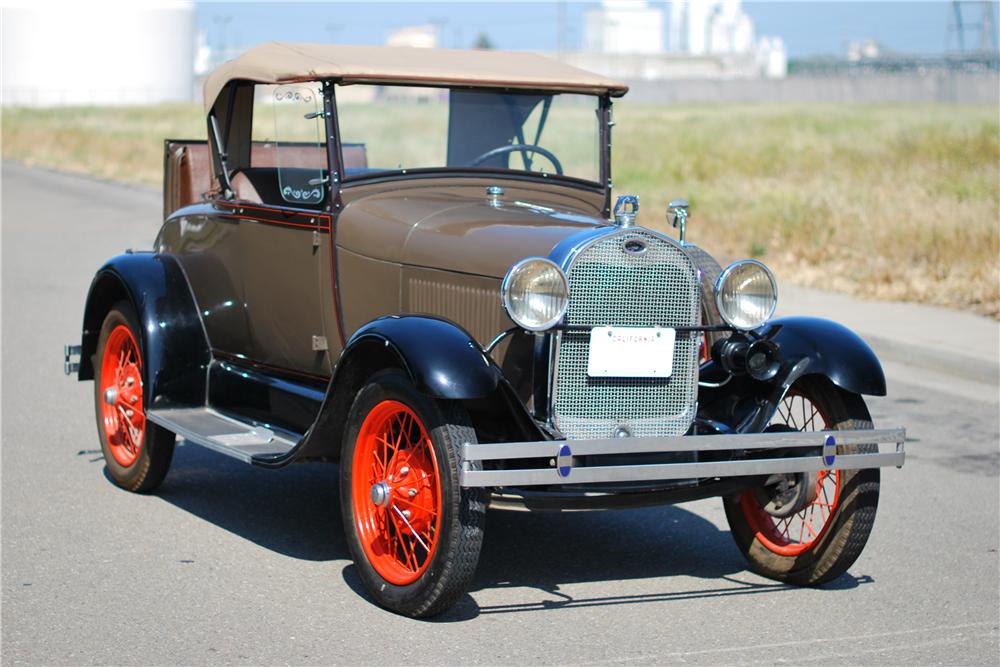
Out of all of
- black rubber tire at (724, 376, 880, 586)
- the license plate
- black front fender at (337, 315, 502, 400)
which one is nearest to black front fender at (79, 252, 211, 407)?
black front fender at (337, 315, 502, 400)

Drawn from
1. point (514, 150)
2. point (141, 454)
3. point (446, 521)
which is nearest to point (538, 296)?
point (446, 521)

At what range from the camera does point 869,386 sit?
4.80 m

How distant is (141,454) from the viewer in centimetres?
600

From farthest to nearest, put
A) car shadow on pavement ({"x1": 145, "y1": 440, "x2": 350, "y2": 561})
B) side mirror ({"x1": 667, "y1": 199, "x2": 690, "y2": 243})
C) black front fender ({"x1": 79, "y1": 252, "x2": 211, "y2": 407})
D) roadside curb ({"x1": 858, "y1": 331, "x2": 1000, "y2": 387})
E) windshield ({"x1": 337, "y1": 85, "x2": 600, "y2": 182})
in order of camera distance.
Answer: roadside curb ({"x1": 858, "y1": 331, "x2": 1000, "y2": 387})
black front fender ({"x1": 79, "y1": 252, "x2": 211, "y2": 407})
windshield ({"x1": 337, "y1": 85, "x2": 600, "y2": 182})
car shadow on pavement ({"x1": 145, "y1": 440, "x2": 350, "y2": 561})
side mirror ({"x1": 667, "y1": 199, "x2": 690, "y2": 243})

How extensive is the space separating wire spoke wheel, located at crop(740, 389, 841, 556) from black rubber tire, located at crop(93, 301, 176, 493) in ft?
8.51

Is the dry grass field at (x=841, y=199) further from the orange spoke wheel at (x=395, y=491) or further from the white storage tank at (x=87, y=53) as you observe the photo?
the white storage tank at (x=87, y=53)

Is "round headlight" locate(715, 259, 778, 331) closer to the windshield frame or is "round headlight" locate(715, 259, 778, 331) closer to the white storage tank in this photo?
the windshield frame

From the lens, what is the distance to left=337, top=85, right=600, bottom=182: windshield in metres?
5.68

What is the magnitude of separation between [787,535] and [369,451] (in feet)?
5.49

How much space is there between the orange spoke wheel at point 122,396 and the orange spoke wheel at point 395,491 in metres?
1.86

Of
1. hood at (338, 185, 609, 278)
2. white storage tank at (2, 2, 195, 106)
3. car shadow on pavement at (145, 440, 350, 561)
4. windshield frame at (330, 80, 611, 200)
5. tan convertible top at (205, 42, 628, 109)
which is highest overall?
white storage tank at (2, 2, 195, 106)

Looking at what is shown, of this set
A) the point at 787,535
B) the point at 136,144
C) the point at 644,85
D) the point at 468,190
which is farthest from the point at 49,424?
the point at 644,85

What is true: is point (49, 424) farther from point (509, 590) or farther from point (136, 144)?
point (136, 144)

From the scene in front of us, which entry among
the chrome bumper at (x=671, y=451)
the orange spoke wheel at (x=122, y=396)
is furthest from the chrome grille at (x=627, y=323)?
the orange spoke wheel at (x=122, y=396)
